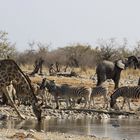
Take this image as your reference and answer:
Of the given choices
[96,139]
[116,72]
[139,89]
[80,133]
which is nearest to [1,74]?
[80,133]

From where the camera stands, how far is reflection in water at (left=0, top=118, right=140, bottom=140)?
50.4 ft

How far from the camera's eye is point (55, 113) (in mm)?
20328

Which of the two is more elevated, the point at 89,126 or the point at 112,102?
the point at 112,102

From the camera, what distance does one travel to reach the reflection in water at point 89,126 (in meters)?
15.4

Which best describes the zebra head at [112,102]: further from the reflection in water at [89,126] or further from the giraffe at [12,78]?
the giraffe at [12,78]

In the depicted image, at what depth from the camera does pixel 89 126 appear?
1712 cm

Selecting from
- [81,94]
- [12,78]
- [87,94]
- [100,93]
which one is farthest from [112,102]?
[12,78]

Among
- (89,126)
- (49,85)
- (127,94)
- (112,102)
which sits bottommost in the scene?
(89,126)

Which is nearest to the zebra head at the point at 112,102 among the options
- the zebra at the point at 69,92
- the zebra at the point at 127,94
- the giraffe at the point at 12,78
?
the zebra at the point at 127,94

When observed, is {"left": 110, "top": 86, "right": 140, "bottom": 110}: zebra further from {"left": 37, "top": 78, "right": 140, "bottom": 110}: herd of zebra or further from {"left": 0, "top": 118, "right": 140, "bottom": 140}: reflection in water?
{"left": 0, "top": 118, "right": 140, "bottom": 140}: reflection in water

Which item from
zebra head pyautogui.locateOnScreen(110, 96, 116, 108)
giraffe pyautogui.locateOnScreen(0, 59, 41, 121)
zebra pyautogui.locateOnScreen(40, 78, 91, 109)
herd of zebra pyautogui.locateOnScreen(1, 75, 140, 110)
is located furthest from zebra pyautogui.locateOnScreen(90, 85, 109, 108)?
giraffe pyautogui.locateOnScreen(0, 59, 41, 121)

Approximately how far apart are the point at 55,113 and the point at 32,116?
1554 mm

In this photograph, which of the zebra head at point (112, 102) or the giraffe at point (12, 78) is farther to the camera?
the zebra head at point (112, 102)

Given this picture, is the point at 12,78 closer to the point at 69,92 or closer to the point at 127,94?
the point at 69,92
